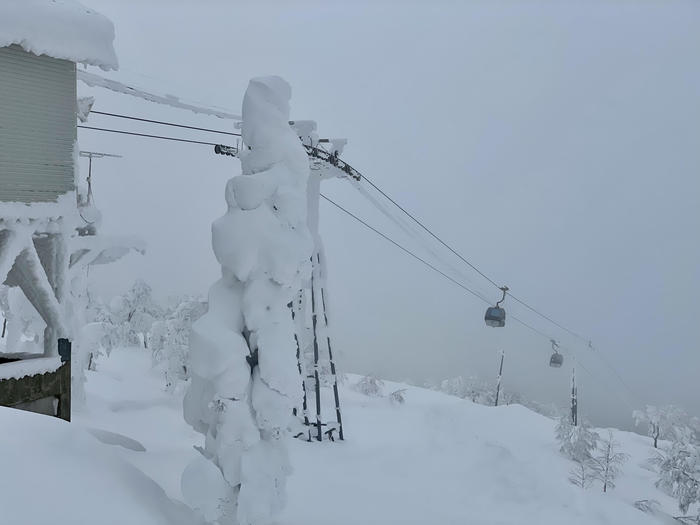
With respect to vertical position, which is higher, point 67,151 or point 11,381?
point 67,151

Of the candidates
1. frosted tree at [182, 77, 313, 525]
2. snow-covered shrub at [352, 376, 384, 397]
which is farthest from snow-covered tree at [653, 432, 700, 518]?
frosted tree at [182, 77, 313, 525]

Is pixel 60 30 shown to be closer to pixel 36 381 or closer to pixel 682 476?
pixel 36 381

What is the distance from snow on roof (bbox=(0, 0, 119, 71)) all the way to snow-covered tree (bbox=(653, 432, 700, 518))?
24.7 m

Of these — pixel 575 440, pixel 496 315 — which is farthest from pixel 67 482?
pixel 575 440

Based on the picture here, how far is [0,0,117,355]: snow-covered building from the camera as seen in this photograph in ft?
35.9

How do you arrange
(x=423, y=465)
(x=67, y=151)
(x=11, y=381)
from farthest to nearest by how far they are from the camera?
1. (x=423, y=465)
2. (x=67, y=151)
3. (x=11, y=381)

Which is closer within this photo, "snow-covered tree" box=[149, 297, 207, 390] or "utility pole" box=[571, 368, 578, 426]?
"utility pole" box=[571, 368, 578, 426]

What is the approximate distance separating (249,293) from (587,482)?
17.3 metres

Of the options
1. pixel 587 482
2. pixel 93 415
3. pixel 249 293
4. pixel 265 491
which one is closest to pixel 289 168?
pixel 249 293

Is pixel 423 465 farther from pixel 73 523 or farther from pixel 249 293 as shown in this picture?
pixel 73 523

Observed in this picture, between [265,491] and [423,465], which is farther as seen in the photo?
[423,465]

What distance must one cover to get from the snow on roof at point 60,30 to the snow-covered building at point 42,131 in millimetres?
19

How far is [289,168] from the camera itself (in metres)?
8.78

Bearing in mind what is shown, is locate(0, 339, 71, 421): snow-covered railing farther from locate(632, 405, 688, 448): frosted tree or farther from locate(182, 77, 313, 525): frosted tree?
locate(632, 405, 688, 448): frosted tree
